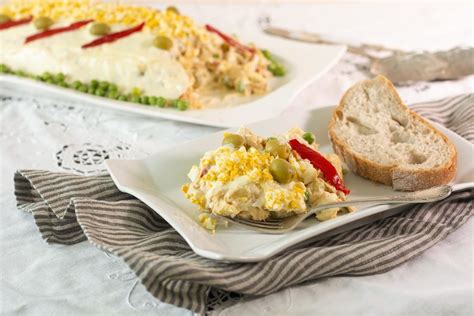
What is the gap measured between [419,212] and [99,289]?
49.3 inches

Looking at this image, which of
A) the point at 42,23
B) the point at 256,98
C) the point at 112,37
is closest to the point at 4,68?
the point at 42,23

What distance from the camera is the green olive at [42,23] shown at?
4.68 m

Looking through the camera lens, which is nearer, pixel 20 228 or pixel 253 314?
pixel 253 314

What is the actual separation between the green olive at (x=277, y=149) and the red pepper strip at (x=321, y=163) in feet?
0.41

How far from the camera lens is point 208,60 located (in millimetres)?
4566

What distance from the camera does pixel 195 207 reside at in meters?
2.83

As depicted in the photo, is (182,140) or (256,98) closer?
(182,140)

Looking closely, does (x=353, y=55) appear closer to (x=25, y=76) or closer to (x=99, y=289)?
(x=25, y=76)

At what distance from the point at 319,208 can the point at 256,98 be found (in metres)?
1.80

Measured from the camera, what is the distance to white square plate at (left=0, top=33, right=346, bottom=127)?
3910 millimetres

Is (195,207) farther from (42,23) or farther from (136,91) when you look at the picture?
(42,23)

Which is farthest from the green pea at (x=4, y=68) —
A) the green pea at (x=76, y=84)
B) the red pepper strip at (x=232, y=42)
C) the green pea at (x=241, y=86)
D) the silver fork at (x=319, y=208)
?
the silver fork at (x=319, y=208)

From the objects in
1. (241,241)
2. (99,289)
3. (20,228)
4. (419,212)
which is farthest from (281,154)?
(20,228)

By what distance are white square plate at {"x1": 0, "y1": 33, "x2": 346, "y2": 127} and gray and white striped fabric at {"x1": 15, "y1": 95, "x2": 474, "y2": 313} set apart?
958 millimetres
